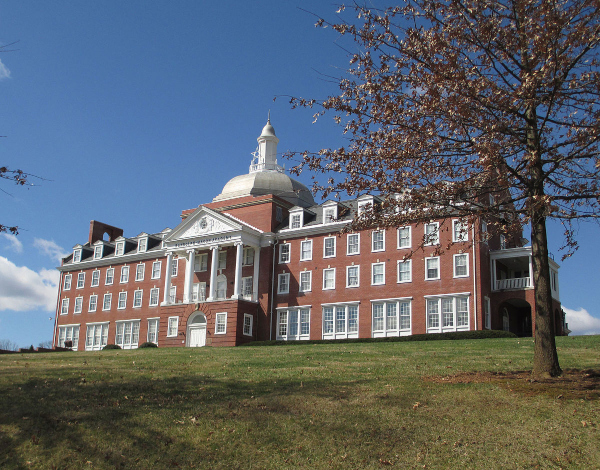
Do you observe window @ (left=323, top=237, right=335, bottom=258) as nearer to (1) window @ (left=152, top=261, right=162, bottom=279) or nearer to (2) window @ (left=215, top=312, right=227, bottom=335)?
(2) window @ (left=215, top=312, right=227, bottom=335)

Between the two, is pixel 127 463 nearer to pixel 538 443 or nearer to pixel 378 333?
pixel 538 443

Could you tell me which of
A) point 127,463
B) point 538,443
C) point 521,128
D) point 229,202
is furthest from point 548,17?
point 229,202

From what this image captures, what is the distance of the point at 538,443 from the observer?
11.1 meters

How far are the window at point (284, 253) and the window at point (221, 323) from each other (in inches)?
236

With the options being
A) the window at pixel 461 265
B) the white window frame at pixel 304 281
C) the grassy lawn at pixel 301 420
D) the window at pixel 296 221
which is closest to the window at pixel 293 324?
the white window frame at pixel 304 281

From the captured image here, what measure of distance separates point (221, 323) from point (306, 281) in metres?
6.89

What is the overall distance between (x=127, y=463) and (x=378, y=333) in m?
30.5

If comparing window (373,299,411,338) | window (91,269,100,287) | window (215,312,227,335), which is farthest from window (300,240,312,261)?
window (91,269,100,287)

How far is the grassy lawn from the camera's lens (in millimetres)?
11148

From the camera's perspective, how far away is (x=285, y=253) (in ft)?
152

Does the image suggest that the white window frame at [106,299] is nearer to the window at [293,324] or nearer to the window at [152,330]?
the window at [152,330]

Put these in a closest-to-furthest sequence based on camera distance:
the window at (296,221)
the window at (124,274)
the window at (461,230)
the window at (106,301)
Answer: the window at (461,230) → the window at (296,221) → the window at (124,274) → the window at (106,301)

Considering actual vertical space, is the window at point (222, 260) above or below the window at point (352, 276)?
above

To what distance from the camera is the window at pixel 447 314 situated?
3766 cm
